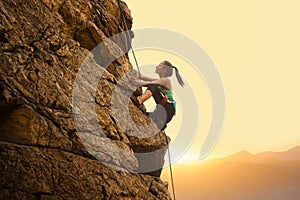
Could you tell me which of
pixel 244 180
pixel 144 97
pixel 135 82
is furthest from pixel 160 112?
pixel 244 180

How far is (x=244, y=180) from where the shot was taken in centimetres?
14850

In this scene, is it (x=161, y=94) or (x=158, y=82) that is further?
(x=161, y=94)

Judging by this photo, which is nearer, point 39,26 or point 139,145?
point 39,26

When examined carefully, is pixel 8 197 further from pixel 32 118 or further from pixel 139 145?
pixel 139 145

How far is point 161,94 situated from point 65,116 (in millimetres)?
4774

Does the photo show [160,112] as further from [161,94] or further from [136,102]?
[136,102]

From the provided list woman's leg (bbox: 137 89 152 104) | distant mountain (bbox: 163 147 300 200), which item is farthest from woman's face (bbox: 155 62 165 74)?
distant mountain (bbox: 163 147 300 200)

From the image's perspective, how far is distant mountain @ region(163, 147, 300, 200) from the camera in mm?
135000

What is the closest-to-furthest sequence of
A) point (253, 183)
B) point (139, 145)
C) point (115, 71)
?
point (139, 145) < point (115, 71) < point (253, 183)

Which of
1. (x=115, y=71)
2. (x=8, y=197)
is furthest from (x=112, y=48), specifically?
(x=8, y=197)

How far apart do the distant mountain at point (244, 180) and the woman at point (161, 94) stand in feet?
435

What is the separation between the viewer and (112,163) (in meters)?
8.82

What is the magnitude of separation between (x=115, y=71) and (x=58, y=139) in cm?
440

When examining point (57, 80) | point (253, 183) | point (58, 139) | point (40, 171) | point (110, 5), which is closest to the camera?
point (40, 171)
